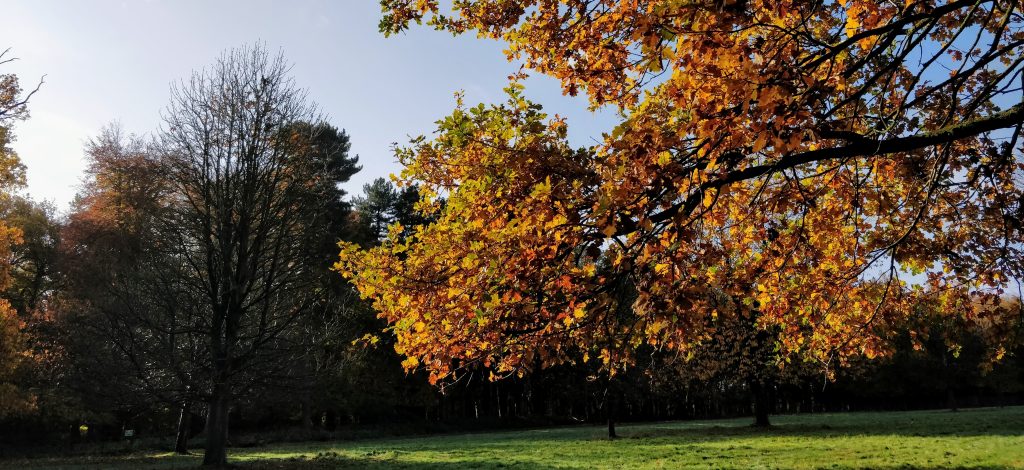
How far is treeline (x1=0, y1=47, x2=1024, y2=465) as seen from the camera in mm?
15086

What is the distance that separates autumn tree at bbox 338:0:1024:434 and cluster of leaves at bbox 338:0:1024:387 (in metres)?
0.03

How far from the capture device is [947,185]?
6.86 m

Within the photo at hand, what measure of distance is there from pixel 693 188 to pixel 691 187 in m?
0.33

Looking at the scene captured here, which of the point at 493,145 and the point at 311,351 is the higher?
the point at 493,145

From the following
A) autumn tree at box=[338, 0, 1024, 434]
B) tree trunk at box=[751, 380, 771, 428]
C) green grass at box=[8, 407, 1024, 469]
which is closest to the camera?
autumn tree at box=[338, 0, 1024, 434]

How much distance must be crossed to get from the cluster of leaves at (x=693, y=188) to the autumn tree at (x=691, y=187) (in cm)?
3

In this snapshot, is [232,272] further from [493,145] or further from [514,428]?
[514,428]

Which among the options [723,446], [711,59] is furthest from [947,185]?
[723,446]

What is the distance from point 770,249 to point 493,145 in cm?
388

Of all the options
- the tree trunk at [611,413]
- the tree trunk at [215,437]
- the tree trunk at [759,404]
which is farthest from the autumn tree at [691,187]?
the tree trunk at [759,404]

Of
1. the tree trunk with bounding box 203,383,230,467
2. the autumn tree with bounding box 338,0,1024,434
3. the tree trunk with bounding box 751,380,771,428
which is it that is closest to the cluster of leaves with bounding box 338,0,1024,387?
the autumn tree with bounding box 338,0,1024,434

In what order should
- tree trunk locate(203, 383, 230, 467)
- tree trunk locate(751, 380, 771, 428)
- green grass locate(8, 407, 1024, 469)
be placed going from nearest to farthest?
green grass locate(8, 407, 1024, 469), tree trunk locate(203, 383, 230, 467), tree trunk locate(751, 380, 771, 428)

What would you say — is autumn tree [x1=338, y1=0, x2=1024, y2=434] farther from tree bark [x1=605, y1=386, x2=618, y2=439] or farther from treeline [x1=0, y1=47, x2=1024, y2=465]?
tree bark [x1=605, y1=386, x2=618, y2=439]

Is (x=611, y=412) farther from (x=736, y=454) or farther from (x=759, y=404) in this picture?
(x=736, y=454)
